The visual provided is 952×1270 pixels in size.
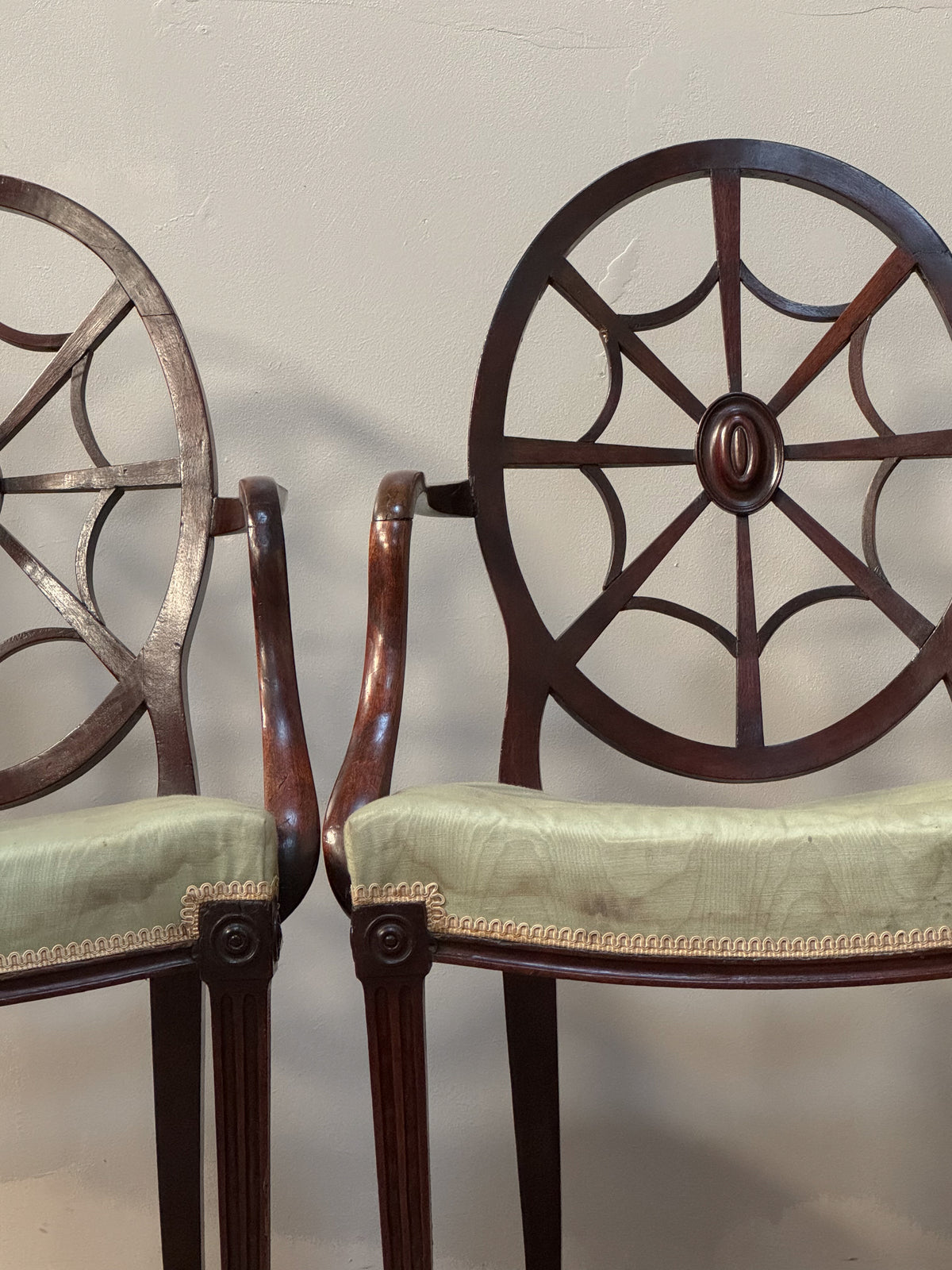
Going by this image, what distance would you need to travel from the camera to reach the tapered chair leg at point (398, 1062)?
23.1 inches

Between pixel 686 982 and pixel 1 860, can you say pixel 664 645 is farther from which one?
pixel 1 860

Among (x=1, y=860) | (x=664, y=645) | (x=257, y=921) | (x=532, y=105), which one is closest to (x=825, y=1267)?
(x=664, y=645)

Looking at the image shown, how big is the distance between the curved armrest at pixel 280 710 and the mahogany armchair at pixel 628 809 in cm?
2

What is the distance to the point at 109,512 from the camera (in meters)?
0.96

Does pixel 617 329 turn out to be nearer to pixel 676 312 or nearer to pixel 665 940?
pixel 676 312

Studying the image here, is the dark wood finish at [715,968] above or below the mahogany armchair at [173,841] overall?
below

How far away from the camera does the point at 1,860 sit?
57cm

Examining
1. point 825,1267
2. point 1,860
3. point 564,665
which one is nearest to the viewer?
point 1,860

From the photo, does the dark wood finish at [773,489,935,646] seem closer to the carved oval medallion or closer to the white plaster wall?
the carved oval medallion

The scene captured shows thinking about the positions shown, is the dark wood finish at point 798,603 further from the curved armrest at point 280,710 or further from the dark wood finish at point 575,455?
the curved armrest at point 280,710

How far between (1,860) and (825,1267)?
38.8 inches

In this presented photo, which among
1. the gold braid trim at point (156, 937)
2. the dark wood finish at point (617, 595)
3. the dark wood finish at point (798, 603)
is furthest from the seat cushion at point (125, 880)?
the dark wood finish at point (798, 603)

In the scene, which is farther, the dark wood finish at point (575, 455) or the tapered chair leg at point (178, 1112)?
the dark wood finish at point (575, 455)

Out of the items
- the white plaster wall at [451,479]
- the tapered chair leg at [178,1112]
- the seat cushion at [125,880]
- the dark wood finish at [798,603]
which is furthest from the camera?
the white plaster wall at [451,479]
